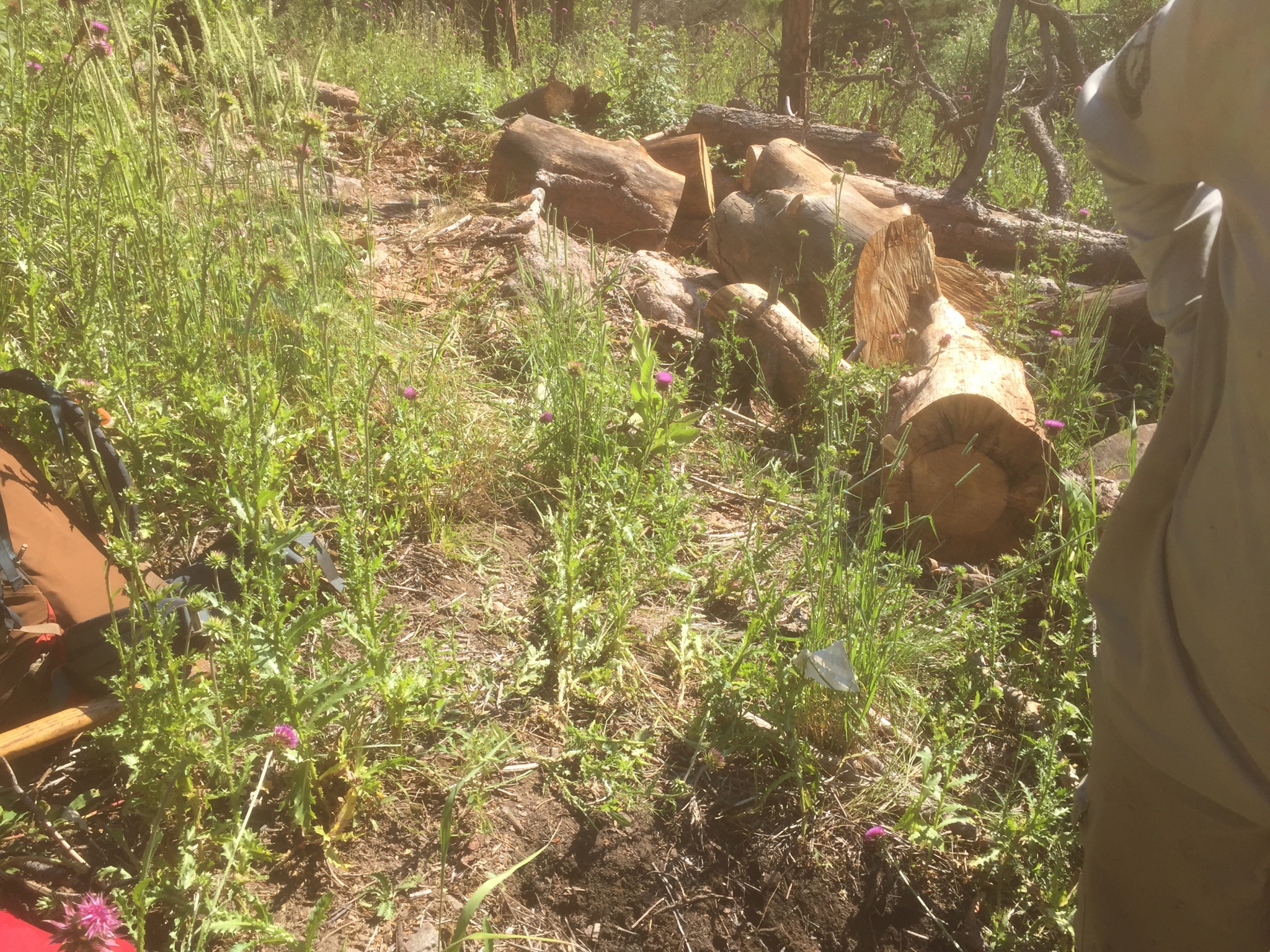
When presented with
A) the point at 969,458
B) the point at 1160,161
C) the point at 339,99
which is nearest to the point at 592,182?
the point at 339,99

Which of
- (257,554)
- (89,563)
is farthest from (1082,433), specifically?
(89,563)

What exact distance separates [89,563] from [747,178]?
4.49 metres

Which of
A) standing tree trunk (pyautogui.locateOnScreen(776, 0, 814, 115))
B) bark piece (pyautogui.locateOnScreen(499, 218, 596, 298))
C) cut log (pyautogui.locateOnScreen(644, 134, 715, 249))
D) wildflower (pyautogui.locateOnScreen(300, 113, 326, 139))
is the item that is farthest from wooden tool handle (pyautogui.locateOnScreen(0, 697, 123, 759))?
standing tree trunk (pyautogui.locateOnScreen(776, 0, 814, 115))

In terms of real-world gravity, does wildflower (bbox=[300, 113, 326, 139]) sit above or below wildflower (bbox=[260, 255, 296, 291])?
above

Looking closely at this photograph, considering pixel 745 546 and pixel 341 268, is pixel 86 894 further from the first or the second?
pixel 341 268

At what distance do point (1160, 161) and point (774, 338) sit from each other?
242 cm

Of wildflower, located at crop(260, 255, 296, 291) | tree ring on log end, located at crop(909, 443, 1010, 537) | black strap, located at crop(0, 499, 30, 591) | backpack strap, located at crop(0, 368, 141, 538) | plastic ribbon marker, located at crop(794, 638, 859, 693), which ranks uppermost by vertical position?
wildflower, located at crop(260, 255, 296, 291)

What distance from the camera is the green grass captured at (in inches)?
59.7

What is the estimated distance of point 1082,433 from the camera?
10.2ft

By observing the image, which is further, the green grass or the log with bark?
the log with bark

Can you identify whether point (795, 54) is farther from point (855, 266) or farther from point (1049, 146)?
point (855, 266)

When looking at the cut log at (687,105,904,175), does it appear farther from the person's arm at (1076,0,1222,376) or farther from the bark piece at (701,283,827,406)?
the person's arm at (1076,0,1222,376)

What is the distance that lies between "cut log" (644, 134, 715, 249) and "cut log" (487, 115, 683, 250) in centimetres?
36

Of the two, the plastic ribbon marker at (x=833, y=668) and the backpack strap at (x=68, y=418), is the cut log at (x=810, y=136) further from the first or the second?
the backpack strap at (x=68, y=418)
